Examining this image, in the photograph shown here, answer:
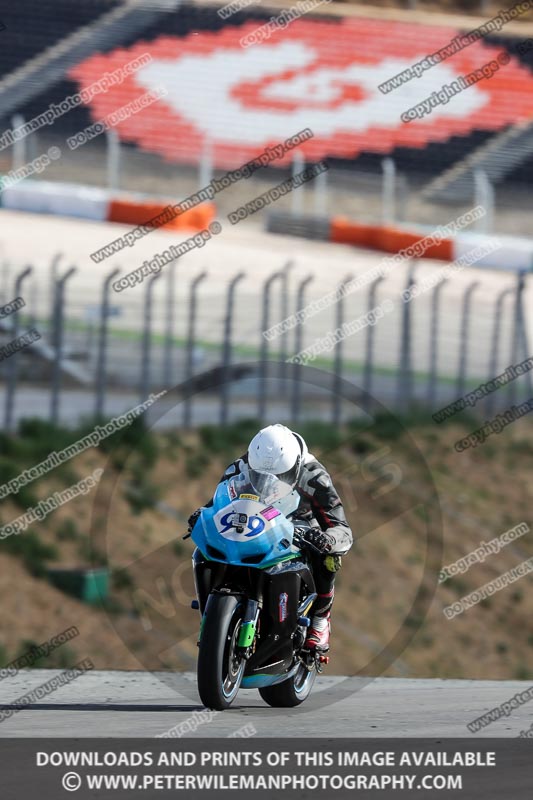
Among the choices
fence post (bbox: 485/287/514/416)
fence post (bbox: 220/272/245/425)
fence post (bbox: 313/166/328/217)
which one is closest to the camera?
fence post (bbox: 220/272/245/425)

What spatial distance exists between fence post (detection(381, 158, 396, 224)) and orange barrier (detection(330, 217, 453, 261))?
25 cm

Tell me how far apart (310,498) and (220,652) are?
41.6 inches

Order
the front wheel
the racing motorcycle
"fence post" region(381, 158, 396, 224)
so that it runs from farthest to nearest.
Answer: "fence post" region(381, 158, 396, 224), the racing motorcycle, the front wheel

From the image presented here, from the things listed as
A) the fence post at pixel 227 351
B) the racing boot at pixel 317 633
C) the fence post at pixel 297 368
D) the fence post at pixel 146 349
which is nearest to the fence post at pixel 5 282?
the fence post at pixel 146 349

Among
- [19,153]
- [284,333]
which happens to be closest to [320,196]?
[19,153]

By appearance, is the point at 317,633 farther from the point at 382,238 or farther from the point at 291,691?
the point at 382,238

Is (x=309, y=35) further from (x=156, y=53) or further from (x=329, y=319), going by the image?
(x=329, y=319)

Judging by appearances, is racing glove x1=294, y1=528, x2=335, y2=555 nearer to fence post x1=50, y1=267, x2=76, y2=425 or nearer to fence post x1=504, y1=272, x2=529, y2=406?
fence post x1=50, y1=267, x2=76, y2=425

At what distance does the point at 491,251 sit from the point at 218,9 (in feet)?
33.9

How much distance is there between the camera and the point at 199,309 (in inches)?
620

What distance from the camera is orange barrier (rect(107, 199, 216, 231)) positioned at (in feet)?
95.0

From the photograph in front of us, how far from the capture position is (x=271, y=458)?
6.71 meters

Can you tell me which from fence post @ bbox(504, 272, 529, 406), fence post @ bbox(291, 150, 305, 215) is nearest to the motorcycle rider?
fence post @ bbox(504, 272, 529, 406)
